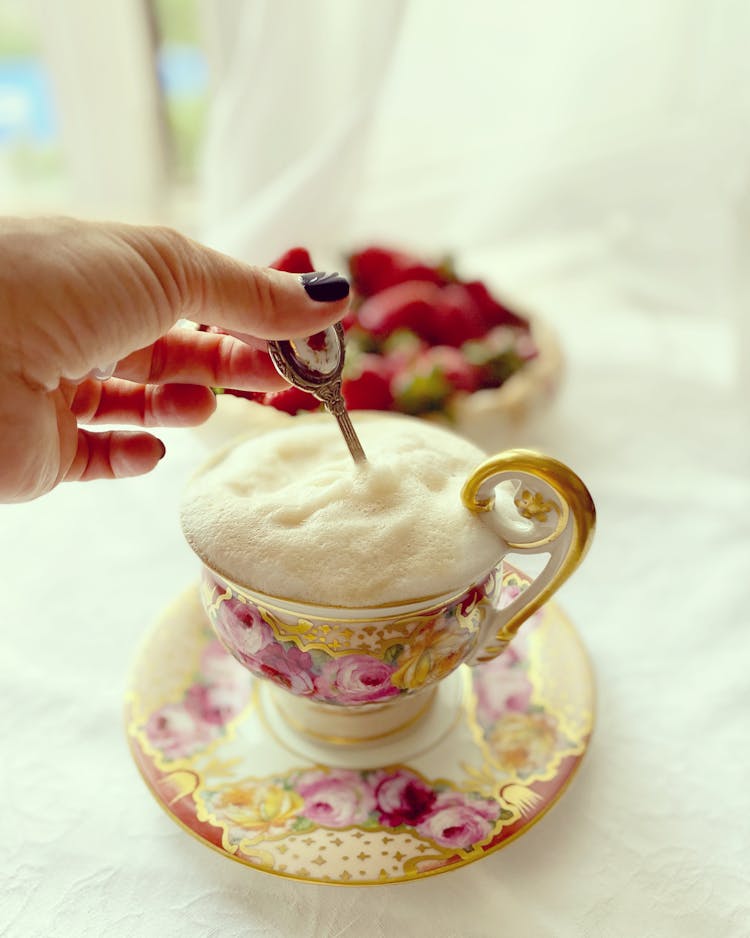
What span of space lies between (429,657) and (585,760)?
20 cm

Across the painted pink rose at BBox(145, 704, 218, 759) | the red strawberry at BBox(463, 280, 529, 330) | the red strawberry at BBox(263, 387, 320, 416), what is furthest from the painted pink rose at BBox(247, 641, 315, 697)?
the red strawberry at BBox(463, 280, 529, 330)

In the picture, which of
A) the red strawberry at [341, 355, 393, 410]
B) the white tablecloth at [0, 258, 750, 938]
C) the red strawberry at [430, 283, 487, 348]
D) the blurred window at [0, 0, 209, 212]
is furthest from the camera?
the blurred window at [0, 0, 209, 212]

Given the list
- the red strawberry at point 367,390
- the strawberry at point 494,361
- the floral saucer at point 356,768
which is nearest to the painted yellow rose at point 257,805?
the floral saucer at point 356,768

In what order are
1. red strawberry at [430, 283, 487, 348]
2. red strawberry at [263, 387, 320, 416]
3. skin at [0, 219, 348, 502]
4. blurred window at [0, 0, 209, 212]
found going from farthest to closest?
blurred window at [0, 0, 209, 212]
red strawberry at [430, 283, 487, 348]
red strawberry at [263, 387, 320, 416]
skin at [0, 219, 348, 502]

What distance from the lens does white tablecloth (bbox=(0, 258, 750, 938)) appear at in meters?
0.66

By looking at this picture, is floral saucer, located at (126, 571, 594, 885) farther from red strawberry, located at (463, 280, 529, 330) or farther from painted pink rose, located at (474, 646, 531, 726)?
red strawberry, located at (463, 280, 529, 330)

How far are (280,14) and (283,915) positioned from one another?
108 centimetres

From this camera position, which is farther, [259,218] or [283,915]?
[259,218]

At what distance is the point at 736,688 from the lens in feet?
2.73

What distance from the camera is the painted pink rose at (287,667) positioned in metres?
0.67

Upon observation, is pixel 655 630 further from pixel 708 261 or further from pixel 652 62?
pixel 652 62

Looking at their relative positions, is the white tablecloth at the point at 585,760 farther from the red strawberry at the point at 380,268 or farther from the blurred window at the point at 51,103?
the blurred window at the point at 51,103

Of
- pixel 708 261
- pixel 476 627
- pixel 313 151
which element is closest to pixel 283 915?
pixel 476 627

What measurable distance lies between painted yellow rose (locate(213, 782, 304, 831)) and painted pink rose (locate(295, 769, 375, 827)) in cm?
1
